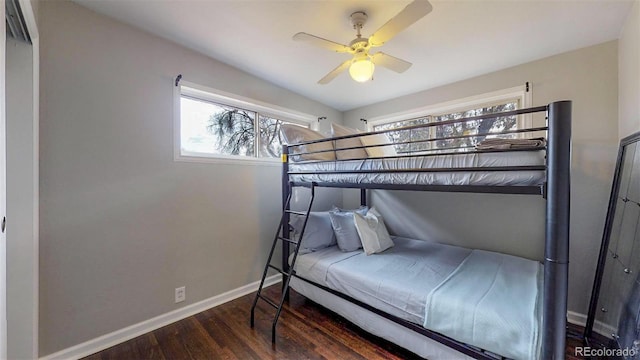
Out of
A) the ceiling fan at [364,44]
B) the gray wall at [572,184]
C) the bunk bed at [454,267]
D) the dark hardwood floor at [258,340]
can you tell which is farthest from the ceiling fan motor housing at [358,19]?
the dark hardwood floor at [258,340]

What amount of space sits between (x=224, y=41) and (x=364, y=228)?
7.13 ft

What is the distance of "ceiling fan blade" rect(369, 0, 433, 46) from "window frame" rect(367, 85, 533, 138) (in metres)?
1.68

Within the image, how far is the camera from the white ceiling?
171 cm

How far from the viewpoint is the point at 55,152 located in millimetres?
1669

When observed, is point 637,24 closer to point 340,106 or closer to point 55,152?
point 340,106

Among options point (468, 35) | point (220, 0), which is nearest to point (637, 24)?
point (468, 35)

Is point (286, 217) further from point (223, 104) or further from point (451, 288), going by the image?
point (451, 288)

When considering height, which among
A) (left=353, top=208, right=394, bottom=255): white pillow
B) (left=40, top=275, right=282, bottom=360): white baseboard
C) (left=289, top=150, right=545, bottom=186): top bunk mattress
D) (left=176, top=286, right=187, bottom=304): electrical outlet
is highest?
(left=289, top=150, right=545, bottom=186): top bunk mattress

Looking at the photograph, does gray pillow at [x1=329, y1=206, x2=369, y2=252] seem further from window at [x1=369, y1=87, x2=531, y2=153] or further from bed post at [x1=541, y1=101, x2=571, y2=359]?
bed post at [x1=541, y1=101, x2=571, y2=359]

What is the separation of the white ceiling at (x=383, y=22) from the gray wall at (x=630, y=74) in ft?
0.32

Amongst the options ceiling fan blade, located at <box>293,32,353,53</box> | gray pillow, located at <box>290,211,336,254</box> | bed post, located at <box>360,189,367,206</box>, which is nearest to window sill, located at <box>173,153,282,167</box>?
gray pillow, located at <box>290,211,336,254</box>

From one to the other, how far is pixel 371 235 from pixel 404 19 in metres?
1.87

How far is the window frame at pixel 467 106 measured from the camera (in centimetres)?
248

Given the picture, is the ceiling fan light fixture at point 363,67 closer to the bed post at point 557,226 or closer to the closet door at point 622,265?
the bed post at point 557,226
